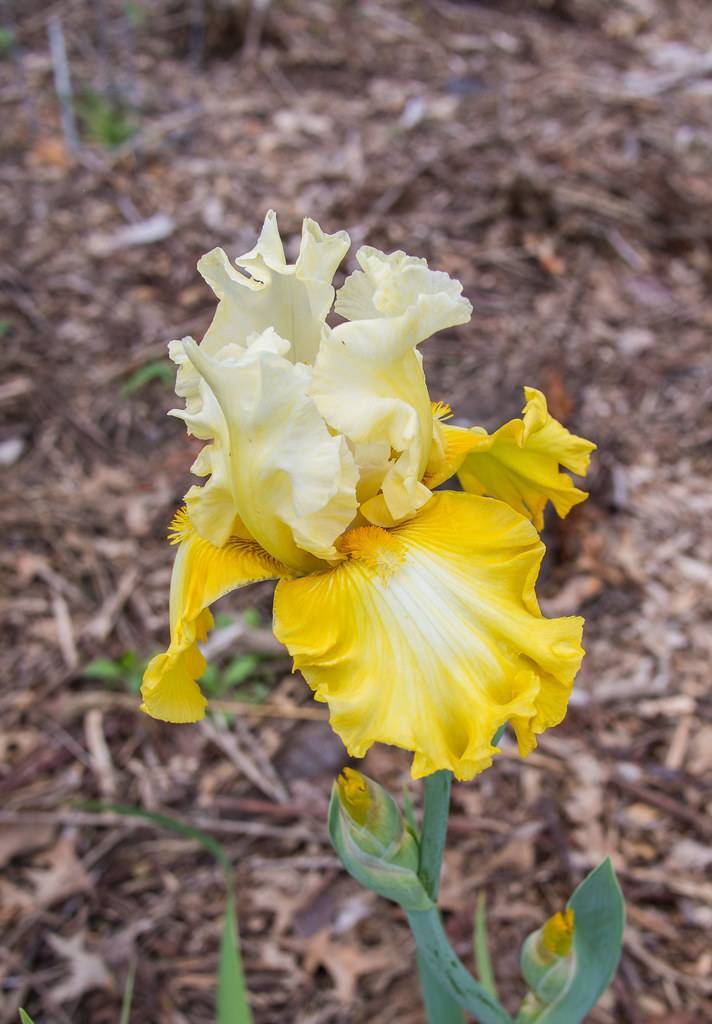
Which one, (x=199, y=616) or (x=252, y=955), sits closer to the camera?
(x=199, y=616)

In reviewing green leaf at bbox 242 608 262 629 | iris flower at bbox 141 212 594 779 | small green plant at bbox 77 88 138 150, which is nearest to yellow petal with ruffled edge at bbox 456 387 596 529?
iris flower at bbox 141 212 594 779

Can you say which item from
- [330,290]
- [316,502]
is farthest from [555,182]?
[316,502]

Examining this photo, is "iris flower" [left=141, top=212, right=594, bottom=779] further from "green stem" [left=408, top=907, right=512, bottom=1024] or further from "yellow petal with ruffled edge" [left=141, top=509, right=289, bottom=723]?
"green stem" [left=408, top=907, right=512, bottom=1024]

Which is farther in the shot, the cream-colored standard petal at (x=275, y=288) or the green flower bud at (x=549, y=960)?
the green flower bud at (x=549, y=960)

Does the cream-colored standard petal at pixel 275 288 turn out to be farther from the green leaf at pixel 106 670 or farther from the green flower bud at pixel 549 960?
the green leaf at pixel 106 670

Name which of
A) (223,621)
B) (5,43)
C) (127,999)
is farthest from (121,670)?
(5,43)

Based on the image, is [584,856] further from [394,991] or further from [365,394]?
[365,394]

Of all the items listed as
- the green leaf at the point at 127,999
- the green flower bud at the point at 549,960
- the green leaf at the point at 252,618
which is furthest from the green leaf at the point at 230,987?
the green leaf at the point at 252,618
